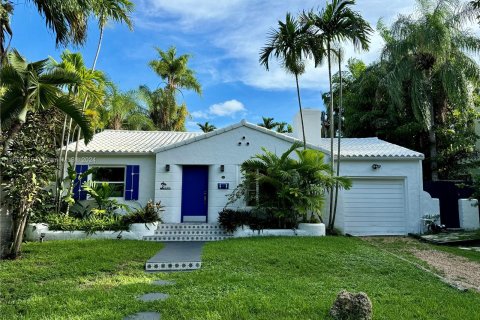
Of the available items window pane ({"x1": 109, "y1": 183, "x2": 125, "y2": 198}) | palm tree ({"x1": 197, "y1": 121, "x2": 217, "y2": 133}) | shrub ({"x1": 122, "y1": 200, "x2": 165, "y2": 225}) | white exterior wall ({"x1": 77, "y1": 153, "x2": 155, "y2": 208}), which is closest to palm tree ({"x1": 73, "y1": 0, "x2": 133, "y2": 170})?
white exterior wall ({"x1": 77, "y1": 153, "x2": 155, "y2": 208})

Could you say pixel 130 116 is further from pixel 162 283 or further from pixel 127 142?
pixel 162 283

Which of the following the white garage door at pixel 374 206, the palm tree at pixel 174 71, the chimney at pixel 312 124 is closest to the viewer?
the white garage door at pixel 374 206

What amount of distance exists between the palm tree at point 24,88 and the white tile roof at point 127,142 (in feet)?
17.1

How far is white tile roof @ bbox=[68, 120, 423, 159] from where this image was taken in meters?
12.4

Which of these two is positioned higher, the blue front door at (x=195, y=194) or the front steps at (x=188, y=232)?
the blue front door at (x=195, y=194)

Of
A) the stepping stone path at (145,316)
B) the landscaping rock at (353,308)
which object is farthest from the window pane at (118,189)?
the landscaping rock at (353,308)

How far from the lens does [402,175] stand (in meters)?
12.6

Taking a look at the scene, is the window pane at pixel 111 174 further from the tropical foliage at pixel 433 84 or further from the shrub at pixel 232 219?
the tropical foliage at pixel 433 84

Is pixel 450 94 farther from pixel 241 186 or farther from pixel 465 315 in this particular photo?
pixel 465 315

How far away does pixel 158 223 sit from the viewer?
11422 millimetres

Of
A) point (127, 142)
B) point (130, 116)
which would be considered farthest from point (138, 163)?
point (130, 116)

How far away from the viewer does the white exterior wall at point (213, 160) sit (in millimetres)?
12133

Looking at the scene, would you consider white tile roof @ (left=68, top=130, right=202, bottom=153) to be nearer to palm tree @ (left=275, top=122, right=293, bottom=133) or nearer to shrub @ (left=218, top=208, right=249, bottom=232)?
shrub @ (left=218, top=208, right=249, bottom=232)

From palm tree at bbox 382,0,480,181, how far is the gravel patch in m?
9.41
